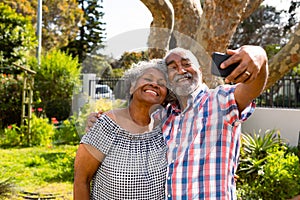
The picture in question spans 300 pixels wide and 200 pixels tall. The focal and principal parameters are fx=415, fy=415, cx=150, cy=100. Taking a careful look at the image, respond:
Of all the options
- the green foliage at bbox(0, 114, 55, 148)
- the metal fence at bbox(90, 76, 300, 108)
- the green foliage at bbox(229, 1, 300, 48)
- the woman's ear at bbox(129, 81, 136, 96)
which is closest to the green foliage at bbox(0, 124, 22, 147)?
the green foliage at bbox(0, 114, 55, 148)

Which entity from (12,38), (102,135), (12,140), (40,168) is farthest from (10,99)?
(102,135)

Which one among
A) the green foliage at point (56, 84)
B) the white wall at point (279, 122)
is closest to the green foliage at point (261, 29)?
the green foliage at point (56, 84)

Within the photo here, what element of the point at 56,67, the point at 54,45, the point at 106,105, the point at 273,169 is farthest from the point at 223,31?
the point at 54,45

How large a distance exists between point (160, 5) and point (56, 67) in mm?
9157

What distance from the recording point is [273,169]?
4242 mm

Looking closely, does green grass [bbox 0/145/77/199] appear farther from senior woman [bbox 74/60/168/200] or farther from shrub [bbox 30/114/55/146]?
senior woman [bbox 74/60/168/200]

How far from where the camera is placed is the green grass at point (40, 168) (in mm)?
5160

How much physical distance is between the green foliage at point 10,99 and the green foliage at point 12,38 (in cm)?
31

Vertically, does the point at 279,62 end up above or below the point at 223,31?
below

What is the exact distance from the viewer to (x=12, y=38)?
990cm

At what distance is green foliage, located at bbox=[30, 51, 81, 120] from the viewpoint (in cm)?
1089

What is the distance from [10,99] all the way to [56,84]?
1340 mm

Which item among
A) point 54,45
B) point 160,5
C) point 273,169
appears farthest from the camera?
point 54,45

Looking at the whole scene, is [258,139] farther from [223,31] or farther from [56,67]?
[56,67]
